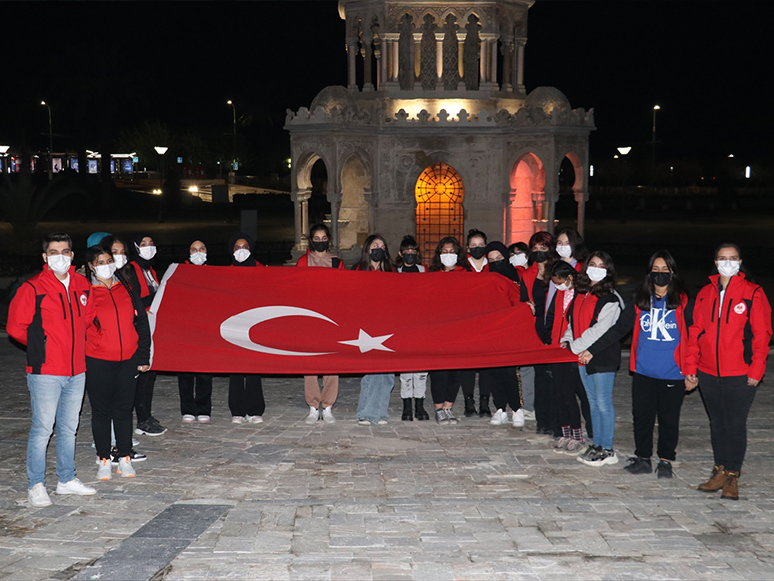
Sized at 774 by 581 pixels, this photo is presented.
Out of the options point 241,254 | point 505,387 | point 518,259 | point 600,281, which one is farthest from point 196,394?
point 600,281

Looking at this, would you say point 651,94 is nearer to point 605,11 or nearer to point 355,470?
point 605,11

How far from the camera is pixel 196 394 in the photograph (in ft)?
37.4

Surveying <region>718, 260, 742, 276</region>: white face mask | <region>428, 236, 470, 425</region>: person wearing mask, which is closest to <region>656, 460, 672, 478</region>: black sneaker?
<region>718, 260, 742, 276</region>: white face mask

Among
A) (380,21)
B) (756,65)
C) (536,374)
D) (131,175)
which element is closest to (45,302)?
(536,374)

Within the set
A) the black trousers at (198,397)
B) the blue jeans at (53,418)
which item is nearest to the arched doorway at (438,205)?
the black trousers at (198,397)

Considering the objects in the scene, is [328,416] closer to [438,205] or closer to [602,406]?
[602,406]

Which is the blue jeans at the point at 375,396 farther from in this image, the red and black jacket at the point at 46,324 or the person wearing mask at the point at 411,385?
the red and black jacket at the point at 46,324

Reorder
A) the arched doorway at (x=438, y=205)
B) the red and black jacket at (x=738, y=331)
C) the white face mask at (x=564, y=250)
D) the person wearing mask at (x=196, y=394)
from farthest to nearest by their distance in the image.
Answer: the arched doorway at (x=438, y=205), the person wearing mask at (x=196, y=394), the white face mask at (x=564, y=250), the red and black jacket at (x=738, y=331)

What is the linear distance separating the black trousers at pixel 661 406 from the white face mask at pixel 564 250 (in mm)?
2064

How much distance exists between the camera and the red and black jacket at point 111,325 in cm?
852

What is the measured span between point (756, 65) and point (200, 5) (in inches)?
1815

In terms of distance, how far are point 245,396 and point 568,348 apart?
4202 mm

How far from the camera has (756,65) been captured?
205 feet

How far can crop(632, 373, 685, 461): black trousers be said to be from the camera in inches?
350
